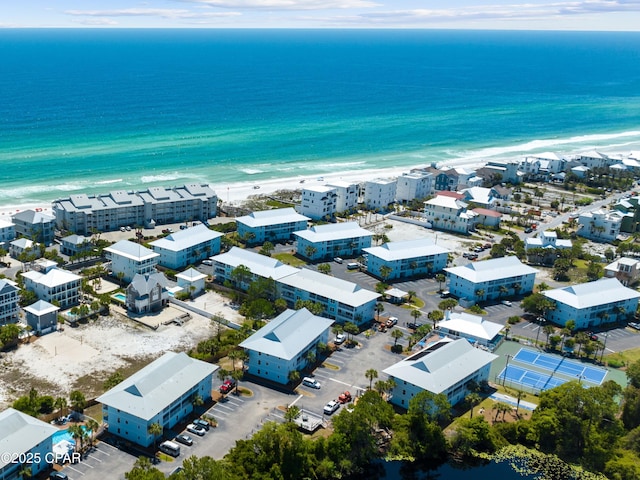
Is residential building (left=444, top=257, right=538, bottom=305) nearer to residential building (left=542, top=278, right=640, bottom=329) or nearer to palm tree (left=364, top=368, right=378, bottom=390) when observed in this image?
residential building (left=542, top=278, right=640, bottom=329)

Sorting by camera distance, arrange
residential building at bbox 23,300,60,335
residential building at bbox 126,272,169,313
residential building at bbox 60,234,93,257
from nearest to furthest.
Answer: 1. residential building at bbox 23,300,60,335
2. residential building at bbox 126,272,169,313
3. residential building at bbox 60,234,93,257

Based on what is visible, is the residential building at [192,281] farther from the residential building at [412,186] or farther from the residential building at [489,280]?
the residential building at [412,186]

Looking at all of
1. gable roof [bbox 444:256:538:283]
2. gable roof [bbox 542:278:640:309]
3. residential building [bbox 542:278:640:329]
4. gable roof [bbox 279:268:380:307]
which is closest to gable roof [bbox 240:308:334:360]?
gable roof [bbox 279:268:380:307]

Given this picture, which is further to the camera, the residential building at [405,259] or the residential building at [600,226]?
the residential building at [600,226]

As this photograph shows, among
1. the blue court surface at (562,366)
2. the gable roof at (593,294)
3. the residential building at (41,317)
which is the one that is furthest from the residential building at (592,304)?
the residential building at (41,317)

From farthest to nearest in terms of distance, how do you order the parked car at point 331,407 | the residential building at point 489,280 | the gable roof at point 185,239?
1. the gable roof at point 185,239
2. the residential building at point 489,280
3. the parked car at point 331,407

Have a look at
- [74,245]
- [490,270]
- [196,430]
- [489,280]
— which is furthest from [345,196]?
[196,430]

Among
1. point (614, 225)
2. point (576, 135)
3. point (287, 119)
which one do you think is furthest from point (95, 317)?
point (576, 135)
